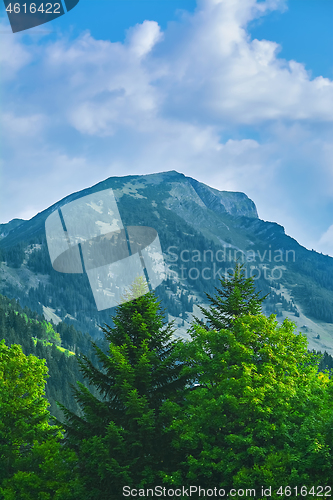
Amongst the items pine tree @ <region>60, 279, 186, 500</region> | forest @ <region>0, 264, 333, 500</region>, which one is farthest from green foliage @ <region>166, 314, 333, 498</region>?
pine tree @ <region>60, 279, 186, 500</region>

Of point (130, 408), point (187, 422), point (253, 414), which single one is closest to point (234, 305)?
point (253, 414)

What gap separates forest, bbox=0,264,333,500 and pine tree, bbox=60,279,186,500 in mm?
76

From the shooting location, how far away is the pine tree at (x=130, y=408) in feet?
90.4

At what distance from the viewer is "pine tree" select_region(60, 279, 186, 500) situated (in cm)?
2755

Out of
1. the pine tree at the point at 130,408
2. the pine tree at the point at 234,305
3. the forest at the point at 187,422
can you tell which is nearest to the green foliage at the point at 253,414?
the forest at the point at 187,422

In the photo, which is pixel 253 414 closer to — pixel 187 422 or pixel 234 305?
pixel 187 422

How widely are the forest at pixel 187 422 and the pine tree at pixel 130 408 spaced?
8cm

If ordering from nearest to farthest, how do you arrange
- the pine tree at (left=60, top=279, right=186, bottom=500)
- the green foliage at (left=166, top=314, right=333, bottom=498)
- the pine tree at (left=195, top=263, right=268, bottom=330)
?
1. the green foliage at (left=166, top=314, right=333, bottom=498)
2. the pine tree at (left=60, top=279, right=186, bottom=500)
3. the pine tree at (left=195, top=263, right=268, bottom=330)

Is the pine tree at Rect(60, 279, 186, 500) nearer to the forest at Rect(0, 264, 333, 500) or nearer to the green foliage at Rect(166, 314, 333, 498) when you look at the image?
the forest at Rect(0, 264, 333, 500)

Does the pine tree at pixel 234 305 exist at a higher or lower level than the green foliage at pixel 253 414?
higher

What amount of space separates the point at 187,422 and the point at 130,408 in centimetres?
349

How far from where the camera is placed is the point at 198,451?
2877cm

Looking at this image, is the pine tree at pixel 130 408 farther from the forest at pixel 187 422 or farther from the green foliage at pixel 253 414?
the green foliage at pixel 253 414

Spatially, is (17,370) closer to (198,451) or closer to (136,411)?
(136,411)
